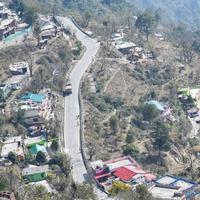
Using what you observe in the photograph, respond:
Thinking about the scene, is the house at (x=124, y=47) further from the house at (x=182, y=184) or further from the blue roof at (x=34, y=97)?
the house at (x=182, y=184)

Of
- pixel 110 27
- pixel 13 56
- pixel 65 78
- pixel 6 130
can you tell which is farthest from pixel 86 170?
pixel 110 27

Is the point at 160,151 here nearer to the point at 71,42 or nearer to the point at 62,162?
the point at 62,162

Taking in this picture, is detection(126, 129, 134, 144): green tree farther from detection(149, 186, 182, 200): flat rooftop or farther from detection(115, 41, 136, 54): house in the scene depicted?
detection(115, 41, 136, 54): house

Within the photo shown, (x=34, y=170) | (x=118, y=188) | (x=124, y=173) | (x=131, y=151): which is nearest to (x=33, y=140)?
(x=34, y=170)

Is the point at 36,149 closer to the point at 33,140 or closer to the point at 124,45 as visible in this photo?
the point at 33,140

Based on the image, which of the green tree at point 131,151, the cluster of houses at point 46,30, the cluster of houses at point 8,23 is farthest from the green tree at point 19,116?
the cluster of houses at point 8,23

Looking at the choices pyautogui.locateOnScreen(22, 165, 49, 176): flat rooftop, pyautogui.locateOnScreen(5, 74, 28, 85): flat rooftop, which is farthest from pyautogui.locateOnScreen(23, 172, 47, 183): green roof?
pyautogui.locateOnScreen(5, 74, 28, 85): flat rooftop
